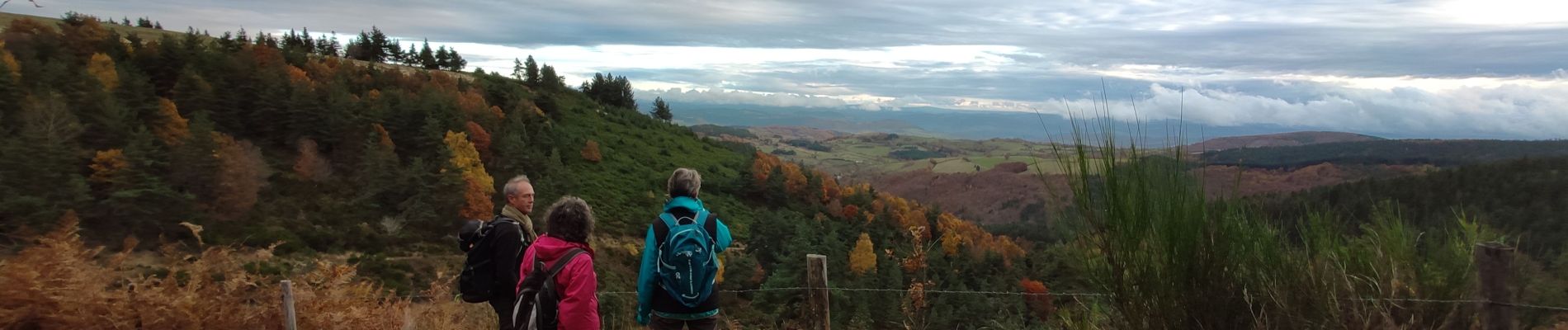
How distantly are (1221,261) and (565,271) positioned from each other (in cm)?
273

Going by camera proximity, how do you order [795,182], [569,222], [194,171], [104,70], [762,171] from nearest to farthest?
[569,222] < [194,171] < [104,70] < [762,171] < [795,182]

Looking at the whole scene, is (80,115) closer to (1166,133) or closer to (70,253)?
(70,253)

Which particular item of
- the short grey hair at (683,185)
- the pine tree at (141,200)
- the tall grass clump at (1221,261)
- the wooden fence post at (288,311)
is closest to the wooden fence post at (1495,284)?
the tall grass clump at (1221,261)

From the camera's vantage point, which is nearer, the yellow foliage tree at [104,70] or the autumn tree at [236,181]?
the autumn tree at [236,181]

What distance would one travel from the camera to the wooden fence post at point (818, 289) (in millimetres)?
4797

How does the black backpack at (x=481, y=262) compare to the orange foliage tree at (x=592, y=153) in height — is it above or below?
above

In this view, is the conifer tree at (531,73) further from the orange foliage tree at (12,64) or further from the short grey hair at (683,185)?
the short grey hair at (683,185)

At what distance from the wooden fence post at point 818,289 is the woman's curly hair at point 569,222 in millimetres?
1584

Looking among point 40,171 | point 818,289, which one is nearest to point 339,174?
point 40,171

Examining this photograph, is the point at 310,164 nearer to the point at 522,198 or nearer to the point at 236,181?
the point at 236,181

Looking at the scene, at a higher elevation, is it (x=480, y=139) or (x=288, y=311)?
(x=480, y=139)

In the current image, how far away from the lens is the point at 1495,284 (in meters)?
2.78

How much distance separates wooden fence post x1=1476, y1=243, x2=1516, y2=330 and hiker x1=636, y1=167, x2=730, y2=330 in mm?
2952

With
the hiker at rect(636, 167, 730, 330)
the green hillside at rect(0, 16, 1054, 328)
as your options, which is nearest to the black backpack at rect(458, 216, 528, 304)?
the hiker at rect(636, 167, 730, 330)
